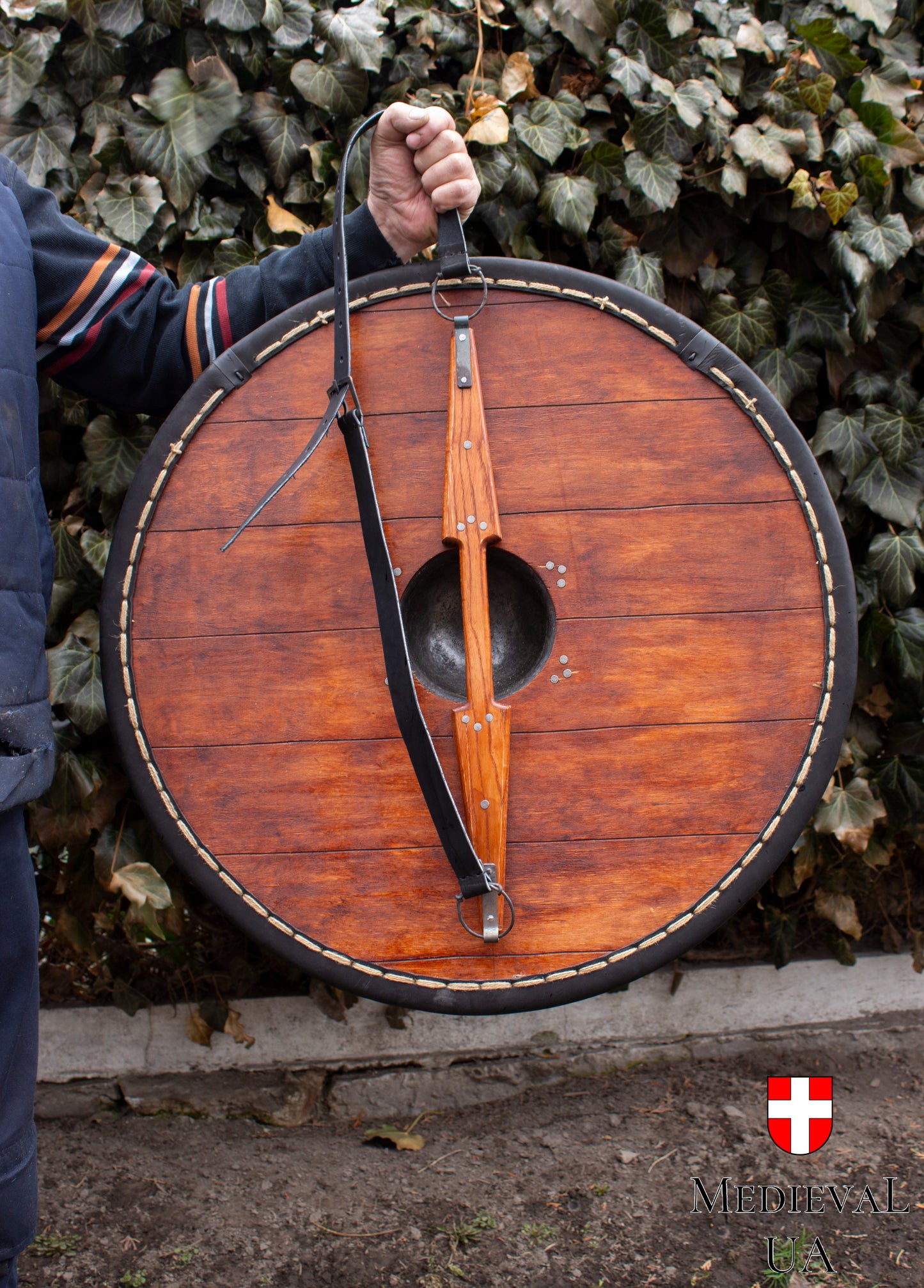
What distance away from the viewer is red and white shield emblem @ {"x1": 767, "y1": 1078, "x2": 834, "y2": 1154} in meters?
1.81

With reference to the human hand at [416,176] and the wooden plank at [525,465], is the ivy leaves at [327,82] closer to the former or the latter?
the human hand at [416,176]

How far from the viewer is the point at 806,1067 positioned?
2.04 meters

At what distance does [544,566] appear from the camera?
4.05 feet

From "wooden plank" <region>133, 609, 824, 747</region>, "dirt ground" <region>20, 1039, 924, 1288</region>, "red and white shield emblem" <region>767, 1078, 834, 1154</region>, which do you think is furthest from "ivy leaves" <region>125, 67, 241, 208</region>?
"red and white shield emblem" <region>767, 1078, 834, 1154</region>

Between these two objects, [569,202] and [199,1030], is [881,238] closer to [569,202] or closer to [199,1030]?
[569,202]

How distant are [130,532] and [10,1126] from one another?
737 millimetres

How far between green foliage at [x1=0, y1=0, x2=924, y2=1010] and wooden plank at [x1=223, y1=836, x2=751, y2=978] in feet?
1.71

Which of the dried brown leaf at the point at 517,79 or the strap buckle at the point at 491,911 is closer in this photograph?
the strap buckle at the point at 491,911

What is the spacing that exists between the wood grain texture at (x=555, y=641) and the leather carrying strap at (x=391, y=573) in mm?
46

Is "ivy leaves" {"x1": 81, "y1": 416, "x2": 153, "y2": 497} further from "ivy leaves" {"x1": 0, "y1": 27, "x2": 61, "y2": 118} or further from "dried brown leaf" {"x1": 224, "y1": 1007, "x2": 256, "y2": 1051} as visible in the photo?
"dried brown leaf" {"x1": 224, "y1": 1007, "x2": 256, "y2": 1051}

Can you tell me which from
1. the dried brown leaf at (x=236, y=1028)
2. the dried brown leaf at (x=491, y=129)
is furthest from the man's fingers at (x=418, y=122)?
the dried brown leaf at (x=236, y=1028)

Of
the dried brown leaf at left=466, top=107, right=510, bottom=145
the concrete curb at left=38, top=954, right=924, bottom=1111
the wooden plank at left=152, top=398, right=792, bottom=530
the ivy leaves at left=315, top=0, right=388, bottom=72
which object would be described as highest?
the ivy leaves at left=315, top=0, right=388, bottom=72

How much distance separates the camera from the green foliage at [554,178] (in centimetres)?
160

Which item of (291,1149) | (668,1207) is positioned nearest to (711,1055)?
(668,1207)
